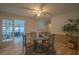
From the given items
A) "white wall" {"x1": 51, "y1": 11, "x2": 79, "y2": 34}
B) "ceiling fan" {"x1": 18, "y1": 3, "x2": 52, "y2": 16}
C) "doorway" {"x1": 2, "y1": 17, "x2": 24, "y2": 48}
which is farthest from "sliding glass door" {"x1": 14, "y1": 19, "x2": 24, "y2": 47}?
"white wall" {"x1": 51, "y1": 11, "x2": 79, "y2": 34}

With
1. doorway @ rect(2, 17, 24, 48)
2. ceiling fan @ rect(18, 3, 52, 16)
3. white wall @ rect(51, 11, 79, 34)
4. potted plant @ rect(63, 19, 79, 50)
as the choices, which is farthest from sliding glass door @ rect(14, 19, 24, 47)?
potted plant @ rect(63, 19, 79, 50)

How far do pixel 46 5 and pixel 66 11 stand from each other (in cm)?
43

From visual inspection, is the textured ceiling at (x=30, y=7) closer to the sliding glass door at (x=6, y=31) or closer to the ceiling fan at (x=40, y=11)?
the ceiling fan at (x=40, y=11)

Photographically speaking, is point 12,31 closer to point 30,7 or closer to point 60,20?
point 30,7

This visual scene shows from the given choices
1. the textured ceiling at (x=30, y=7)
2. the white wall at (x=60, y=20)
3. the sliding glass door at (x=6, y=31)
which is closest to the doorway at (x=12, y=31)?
the sliding glass door at (x=6, y=31)

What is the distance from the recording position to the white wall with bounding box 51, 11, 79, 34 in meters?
2.50

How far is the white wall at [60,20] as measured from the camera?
2498 mm

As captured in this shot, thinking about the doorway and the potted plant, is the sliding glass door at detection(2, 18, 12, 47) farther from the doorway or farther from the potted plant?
the potted plant

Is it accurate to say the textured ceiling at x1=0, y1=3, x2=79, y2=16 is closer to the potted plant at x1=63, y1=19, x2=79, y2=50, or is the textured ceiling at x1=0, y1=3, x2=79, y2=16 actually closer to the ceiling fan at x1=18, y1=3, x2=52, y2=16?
the ceiling fan at x1=18, y1=3, x2=52, y2=16

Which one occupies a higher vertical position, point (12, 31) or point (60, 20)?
point (60, 20)

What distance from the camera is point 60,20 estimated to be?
252 cm

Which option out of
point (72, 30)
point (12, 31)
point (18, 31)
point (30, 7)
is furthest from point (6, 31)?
point (72, 30)

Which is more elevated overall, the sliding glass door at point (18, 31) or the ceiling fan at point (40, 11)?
the ceiling fan at point (40, 11)

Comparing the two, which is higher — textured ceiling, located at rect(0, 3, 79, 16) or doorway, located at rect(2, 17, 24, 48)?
textured ceiling, located at rect(0, 3, 79, 16)
